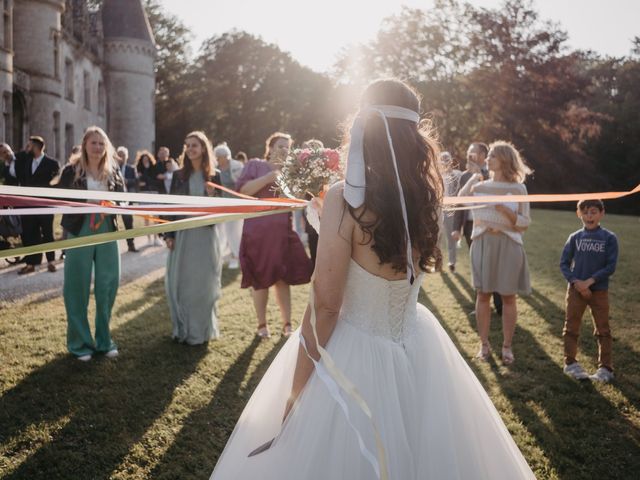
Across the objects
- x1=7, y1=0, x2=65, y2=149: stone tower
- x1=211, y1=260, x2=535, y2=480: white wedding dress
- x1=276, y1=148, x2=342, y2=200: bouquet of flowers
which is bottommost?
x1=211, y1=260, x2=535, y2=480: white wedding dress

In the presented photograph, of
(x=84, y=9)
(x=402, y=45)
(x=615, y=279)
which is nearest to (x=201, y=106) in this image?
(x=84, y=9)

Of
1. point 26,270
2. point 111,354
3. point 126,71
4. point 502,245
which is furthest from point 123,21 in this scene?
point 502,245

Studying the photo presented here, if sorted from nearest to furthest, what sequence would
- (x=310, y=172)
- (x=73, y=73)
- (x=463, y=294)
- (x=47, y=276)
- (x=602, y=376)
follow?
(x=310, y=172) < (x=602, y=376) < (x=463, y=294) < (x=47, y=276) < (x=73, y=73)

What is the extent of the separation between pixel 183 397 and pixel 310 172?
2230mm

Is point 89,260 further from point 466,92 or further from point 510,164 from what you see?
point 466,92

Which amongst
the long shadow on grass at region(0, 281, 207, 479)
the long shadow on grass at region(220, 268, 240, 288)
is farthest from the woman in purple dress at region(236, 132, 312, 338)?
the long shadow on grass at region(220, 268, 240, 288)

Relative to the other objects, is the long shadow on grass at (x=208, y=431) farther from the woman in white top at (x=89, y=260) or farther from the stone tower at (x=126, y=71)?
the stone tower at (x=126, y=71)

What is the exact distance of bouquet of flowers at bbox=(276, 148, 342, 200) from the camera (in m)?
→ 3.70

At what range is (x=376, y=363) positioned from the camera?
2.33 m

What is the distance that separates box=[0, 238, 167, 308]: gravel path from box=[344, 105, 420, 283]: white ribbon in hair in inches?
270

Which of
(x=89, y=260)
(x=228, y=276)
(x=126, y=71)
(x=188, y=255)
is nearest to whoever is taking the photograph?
(x=89, y=260)

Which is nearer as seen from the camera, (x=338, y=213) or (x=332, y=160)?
(x=338, y=213)

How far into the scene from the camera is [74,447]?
3.69 metres

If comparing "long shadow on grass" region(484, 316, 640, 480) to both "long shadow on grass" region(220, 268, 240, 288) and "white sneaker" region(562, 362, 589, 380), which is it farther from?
"long shadow on grass" region(220, 268, 240, 288)
